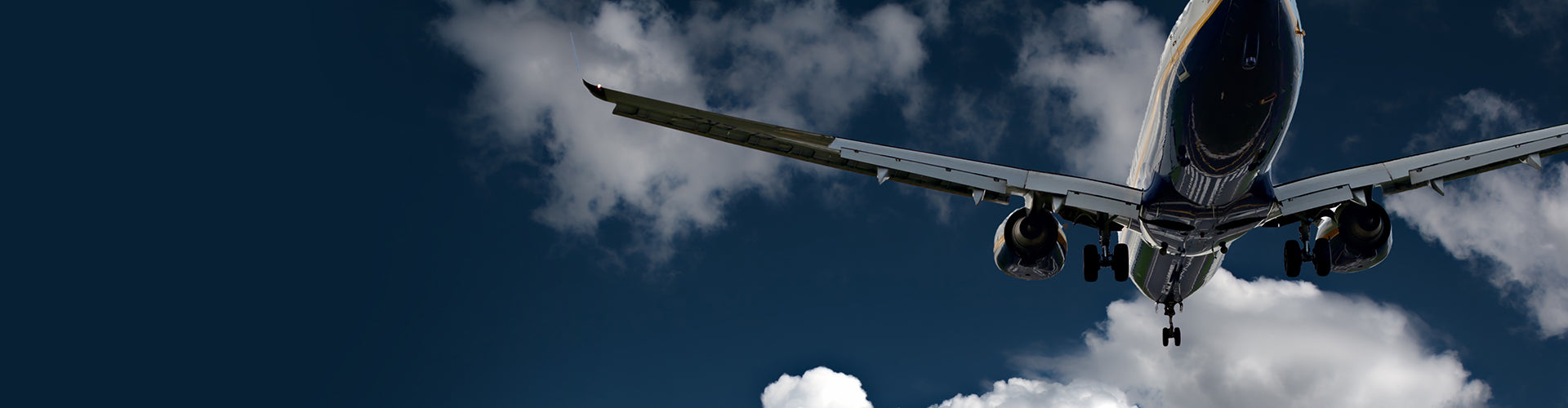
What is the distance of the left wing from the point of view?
25.3 meters

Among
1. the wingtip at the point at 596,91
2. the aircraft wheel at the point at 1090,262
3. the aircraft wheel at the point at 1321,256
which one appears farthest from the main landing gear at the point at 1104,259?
the wingtip at the point at 596,91

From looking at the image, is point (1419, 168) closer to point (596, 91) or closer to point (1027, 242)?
point (1027, 242)

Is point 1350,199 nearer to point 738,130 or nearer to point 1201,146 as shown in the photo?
point 1201,146

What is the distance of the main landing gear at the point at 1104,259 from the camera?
27.9 metres

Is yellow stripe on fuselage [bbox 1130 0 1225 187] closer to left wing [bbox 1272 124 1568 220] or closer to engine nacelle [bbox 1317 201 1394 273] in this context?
left wing [bbox 1272 124 1568 220]

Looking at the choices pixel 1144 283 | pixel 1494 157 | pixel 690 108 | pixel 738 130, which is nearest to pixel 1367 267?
pixel 1494 157

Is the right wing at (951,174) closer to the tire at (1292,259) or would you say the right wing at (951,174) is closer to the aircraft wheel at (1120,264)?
the aircraft wheel at (1120,264)

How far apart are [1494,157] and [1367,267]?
3974 mm

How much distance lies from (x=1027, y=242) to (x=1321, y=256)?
8.29m

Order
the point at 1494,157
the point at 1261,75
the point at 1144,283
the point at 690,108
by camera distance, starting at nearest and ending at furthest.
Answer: the point at 1261,75 → the point at 690,108 → the point at 1494,157 → the point at 1144,283

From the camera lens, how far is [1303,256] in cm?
2775

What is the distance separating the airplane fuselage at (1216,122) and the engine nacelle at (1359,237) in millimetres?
2577

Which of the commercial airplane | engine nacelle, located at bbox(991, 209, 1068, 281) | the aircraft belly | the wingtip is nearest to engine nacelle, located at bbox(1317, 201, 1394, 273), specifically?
the commercial airplane

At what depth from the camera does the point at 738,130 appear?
23.3 metres
